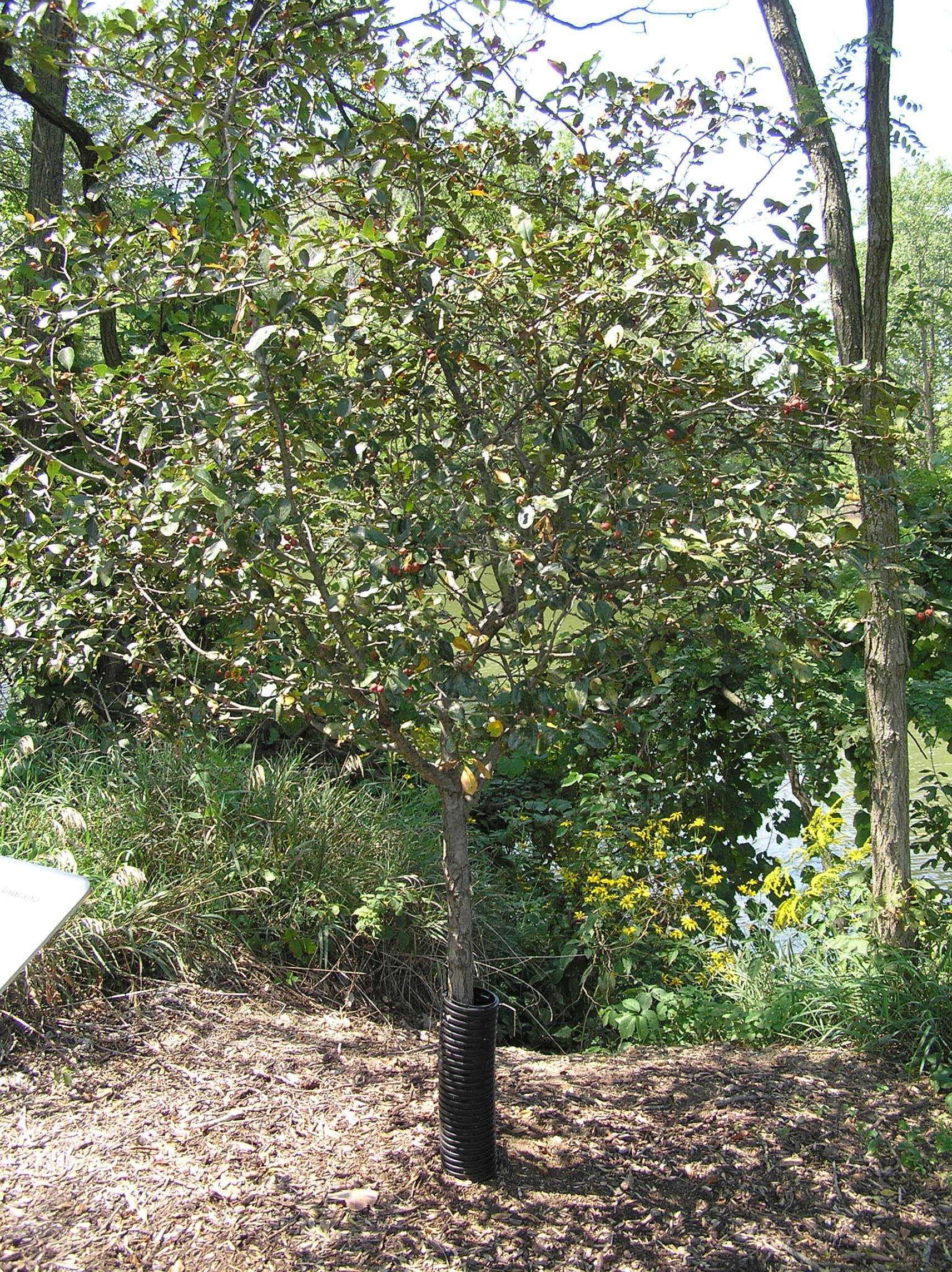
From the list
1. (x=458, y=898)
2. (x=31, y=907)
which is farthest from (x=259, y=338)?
(x=458, y=898)

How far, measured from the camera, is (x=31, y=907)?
193 cm

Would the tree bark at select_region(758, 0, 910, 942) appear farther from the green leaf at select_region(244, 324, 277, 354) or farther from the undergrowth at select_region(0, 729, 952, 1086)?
the green leaf at select_region(244, 324, 277, 354)

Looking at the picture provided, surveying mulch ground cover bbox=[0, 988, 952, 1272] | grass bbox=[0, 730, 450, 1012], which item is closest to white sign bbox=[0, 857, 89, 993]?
mulch ground cover bbox=[0, 988, 952, 1272]

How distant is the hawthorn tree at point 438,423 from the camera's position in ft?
7.06

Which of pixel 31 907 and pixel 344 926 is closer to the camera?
pixel 31 907

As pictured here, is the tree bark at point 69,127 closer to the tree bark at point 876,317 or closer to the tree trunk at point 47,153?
the tree trunk at point 47,153

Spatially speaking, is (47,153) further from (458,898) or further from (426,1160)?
(426,1160)

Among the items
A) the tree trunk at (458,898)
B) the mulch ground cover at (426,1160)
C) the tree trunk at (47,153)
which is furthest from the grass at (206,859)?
the tree trunk at (47,153)

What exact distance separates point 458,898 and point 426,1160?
701 millimetres

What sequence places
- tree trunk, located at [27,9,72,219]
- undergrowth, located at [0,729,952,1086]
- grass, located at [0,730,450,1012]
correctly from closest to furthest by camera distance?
1. undergrowth, located at [0,729,952,1086]
2. grass, located at [0,730,450,1012]
3. tree trunk, located at [27,9,72,219]

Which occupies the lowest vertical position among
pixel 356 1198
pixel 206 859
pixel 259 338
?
pixel 356 1198

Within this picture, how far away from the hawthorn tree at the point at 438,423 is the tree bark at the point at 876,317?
40.5 inches

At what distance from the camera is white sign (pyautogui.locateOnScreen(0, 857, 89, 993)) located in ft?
6.09

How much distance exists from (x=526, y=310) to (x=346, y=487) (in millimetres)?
546
